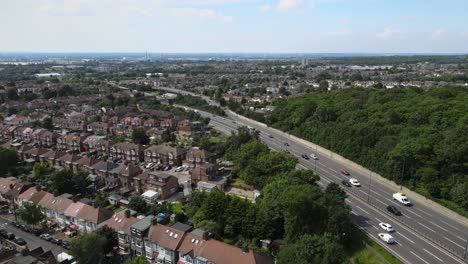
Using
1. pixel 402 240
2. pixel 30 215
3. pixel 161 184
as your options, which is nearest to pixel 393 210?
pixel 402 240

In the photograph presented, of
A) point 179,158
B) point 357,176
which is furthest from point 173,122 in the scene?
point 357,176

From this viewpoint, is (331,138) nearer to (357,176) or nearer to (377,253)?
(357,176)

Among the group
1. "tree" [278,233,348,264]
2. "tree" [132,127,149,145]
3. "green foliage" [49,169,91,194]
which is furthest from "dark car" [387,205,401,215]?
"tree" [132,127,149,145]

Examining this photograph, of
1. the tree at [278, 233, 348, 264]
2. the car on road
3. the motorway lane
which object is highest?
the tree at [278, 233, 348, 264]

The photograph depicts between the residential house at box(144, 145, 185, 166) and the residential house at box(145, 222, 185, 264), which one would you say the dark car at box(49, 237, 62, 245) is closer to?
the residential house at box(145, 222, 185, 264)

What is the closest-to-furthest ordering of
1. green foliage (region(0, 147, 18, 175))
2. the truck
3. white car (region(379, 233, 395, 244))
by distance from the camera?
white car (region(379, 233, 395, 244)) → the truck → green foliage (region(0, 147, 18, 175))

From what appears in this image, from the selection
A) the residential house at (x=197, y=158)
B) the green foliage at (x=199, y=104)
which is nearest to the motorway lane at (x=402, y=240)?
the residential house at (x=197, y=158)

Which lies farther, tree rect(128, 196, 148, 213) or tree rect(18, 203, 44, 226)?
tree rect(128, 196, 148, 213)
